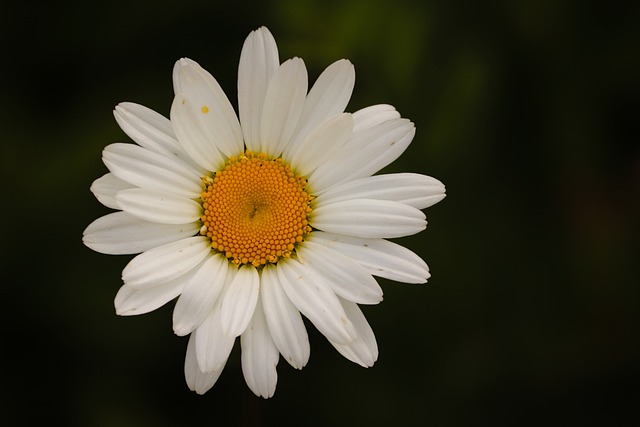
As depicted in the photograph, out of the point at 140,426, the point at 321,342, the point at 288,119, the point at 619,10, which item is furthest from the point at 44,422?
the point at 619,10

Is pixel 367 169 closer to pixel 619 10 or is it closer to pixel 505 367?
pixel 505 367

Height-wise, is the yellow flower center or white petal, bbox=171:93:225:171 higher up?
white petal, bbox=171:93:225:171

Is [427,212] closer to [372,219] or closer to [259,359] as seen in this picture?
[372,219]

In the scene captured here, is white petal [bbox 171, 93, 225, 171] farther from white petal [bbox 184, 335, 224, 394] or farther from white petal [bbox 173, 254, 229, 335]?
white petal [bbox 184, 335, 224, 394]

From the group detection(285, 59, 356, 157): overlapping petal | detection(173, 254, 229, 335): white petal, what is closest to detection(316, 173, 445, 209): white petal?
detection(285, 59, 356, 157): overlapping petal


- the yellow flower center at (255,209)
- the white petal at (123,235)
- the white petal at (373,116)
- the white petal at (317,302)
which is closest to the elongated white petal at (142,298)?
the white petal at (123,235)

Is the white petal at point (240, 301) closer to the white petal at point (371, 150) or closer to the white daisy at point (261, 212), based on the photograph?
the white daisy at point (261, 212)

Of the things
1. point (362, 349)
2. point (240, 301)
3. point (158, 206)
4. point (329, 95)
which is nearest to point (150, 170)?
point (158, 206)
